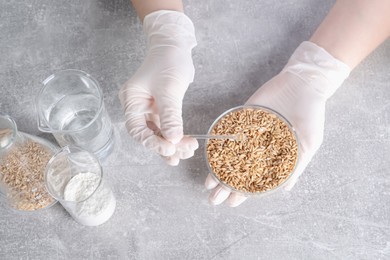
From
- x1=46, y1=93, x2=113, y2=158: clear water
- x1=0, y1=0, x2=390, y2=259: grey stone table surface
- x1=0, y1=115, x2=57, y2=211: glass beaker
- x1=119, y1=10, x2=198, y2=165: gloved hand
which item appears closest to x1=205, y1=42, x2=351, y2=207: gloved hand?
x1=0, y1=0, x2=390, y2=259: grey stone table surface

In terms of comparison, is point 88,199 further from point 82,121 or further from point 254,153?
point 254,153

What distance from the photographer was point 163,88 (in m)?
1.12

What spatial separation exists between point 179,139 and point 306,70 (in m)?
0.45

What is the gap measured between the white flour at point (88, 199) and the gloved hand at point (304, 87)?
469mm

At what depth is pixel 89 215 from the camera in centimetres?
112

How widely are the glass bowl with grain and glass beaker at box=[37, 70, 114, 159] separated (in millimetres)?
286

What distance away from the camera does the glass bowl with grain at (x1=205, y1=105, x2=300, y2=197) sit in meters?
1.10

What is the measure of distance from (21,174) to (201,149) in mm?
479

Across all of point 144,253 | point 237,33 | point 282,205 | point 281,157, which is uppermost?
point 237,33

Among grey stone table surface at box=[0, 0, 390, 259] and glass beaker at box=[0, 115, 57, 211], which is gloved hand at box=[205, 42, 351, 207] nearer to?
grey stone table surface at box=[0, 0, 390, 259]

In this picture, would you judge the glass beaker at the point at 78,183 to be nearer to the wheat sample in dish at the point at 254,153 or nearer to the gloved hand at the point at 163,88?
the gloved hand at the point at 163,88

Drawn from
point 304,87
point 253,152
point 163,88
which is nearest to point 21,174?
point 163,88

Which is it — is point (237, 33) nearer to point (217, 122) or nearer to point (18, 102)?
point (217, 122)

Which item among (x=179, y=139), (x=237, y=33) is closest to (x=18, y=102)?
(x=179, y=139)
